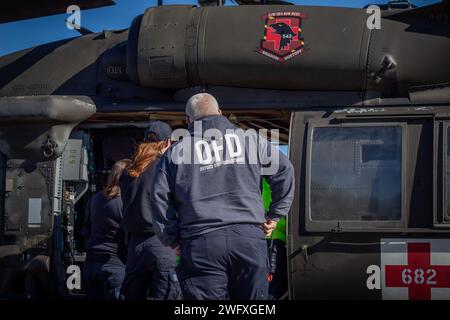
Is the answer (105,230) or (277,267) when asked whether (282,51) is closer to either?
(277,267)

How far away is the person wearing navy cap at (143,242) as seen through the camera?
4.78 metres

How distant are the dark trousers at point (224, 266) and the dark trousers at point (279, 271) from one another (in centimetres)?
164

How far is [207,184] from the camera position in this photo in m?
3.89

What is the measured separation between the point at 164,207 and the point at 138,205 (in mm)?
923

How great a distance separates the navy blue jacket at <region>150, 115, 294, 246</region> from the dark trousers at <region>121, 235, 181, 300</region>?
34.5 inches

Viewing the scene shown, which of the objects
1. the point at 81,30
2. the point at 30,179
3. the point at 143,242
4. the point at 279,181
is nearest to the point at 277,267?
the point at 143,242

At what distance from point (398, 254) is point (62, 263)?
3.05 m

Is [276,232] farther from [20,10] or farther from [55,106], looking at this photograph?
[20,10]

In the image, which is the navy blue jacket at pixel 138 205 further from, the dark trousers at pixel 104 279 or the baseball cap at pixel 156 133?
the dark trousers at pixel 104 279

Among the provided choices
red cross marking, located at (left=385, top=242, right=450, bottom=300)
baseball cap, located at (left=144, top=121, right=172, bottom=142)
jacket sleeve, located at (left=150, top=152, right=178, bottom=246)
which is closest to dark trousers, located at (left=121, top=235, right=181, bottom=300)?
baseball cap, located at (left=144, top=121, right=172, bottom=142)

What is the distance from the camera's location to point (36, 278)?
6.05m

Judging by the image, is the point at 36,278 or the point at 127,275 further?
the point at 36,278

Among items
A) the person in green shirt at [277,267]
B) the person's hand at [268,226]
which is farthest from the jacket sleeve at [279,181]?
the person in green shirt at [277,267]
